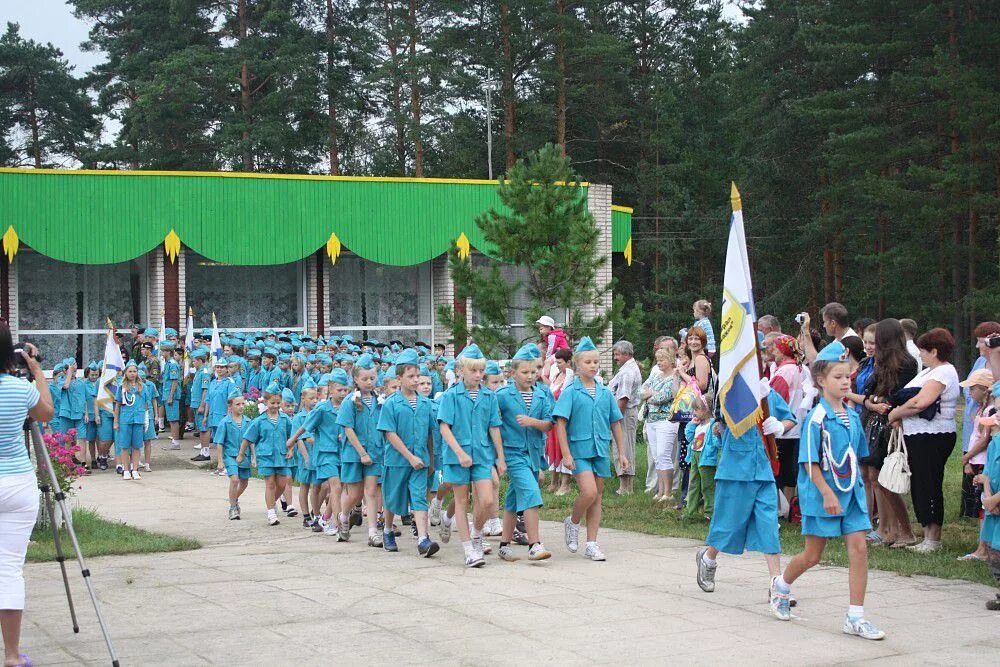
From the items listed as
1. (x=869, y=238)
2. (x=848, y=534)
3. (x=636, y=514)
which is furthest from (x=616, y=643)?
(x=869, y=238)

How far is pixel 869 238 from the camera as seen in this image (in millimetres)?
43500

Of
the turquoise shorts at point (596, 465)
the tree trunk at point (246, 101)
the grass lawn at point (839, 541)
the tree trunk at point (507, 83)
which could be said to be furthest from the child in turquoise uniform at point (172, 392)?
the tree trunk at point (507, 83)

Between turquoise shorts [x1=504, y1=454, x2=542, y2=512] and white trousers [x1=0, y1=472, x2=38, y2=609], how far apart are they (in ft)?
14.7

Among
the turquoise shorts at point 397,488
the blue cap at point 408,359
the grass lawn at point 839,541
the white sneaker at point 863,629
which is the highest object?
the blue cap at point 408,359

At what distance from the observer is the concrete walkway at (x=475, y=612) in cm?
670

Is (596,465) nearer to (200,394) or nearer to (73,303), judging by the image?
(200,394)

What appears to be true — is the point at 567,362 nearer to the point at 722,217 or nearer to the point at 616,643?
the point at 616,643

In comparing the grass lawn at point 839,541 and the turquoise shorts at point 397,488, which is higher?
the turquoise shorts at point 397,488

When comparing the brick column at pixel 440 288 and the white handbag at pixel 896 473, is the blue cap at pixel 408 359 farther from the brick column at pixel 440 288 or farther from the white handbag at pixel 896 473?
the brick column at pixel 440 288

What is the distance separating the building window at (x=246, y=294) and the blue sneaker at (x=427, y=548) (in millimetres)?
22395

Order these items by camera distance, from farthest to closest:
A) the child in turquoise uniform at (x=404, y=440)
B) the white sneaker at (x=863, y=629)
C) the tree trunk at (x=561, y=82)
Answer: the tree trunk at (x=561, y=82), the child in turquoise uniform at (x=404, y=440), the white sneaker at (x=863, y=629)

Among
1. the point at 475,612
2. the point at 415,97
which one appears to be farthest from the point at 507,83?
the point at 475,612

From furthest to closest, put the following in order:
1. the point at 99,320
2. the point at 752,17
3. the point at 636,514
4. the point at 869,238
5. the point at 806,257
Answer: the point at 752,17, the point at 806,257, the point at 869,238, the point at 99,320, the point at 636,514

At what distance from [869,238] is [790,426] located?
35149mm
